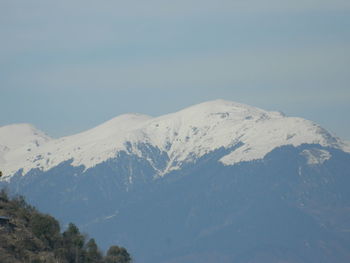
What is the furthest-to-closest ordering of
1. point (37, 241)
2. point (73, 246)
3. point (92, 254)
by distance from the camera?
point (92, 254)
point (73, 246)
point (37, 241)

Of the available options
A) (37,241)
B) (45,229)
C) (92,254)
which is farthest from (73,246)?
(37,241)

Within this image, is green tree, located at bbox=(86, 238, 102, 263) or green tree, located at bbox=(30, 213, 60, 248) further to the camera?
green tree, located at bbox=(86, 238, 102, 263)

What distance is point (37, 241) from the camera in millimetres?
177125

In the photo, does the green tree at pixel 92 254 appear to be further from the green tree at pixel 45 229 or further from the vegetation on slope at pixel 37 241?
the green tree at pixel 45 229

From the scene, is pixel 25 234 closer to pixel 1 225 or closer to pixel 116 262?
pixel 1 225

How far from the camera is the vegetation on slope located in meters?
166

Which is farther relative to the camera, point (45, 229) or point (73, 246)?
point (73, 246)

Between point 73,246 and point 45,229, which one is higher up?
point 45,229

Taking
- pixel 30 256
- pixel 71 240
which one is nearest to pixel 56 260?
pixel 30 256

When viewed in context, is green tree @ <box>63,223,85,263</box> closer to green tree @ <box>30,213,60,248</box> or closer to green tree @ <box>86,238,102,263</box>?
green tree @ <box>86,238,102,263</box>

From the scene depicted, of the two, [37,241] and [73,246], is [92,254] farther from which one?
[37,241]

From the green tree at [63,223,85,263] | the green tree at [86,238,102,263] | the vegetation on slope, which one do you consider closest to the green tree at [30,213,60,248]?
the vegetation on slope

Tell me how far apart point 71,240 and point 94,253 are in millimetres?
4812

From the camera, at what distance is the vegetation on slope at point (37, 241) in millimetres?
165575
